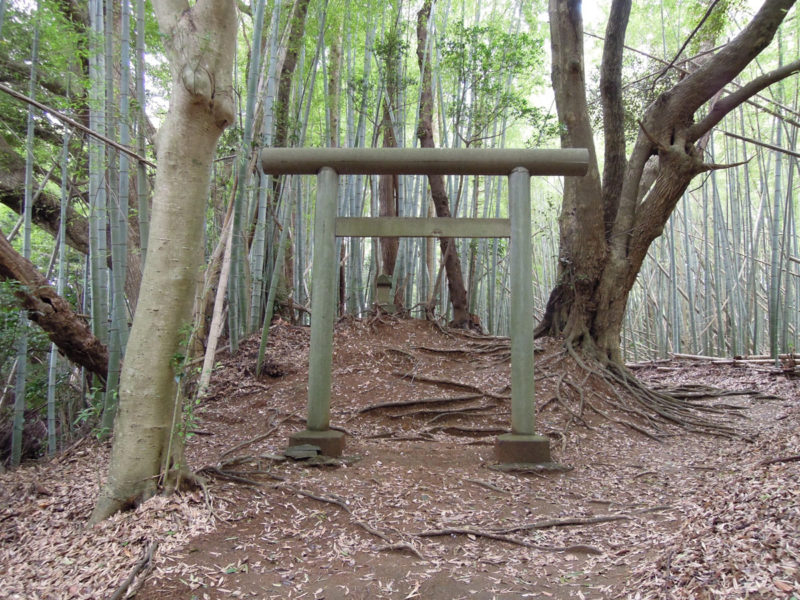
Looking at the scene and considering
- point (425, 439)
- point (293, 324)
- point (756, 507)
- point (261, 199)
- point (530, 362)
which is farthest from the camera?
point (293, 324)

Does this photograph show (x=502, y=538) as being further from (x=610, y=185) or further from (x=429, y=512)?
(x=610, y=185)

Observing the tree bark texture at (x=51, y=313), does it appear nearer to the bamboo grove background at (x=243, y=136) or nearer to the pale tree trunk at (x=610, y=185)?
the bamboo grove background at (x=243, y=136)

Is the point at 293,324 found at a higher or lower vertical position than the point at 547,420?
higher

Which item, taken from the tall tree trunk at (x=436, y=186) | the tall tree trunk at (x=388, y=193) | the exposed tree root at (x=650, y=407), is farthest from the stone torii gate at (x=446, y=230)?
the tall tree trunk at (x=388, y=193)

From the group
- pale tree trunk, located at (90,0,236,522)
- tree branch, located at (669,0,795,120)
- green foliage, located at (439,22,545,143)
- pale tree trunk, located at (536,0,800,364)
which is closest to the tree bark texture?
pale tree trunk, located at (90,0,236,522)

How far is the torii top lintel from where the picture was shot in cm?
343

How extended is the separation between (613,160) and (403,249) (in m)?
2.59

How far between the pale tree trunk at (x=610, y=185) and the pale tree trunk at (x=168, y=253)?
151 inches

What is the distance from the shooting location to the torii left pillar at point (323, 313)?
341cm

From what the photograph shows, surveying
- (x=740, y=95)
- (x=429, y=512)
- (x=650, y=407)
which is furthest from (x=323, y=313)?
(x=740, y=95)

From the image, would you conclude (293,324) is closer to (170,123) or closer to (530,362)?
(530,362)

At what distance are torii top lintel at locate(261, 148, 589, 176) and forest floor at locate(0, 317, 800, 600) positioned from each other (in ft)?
5.37

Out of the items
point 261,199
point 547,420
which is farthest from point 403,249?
point 547,420

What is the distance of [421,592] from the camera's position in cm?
195
